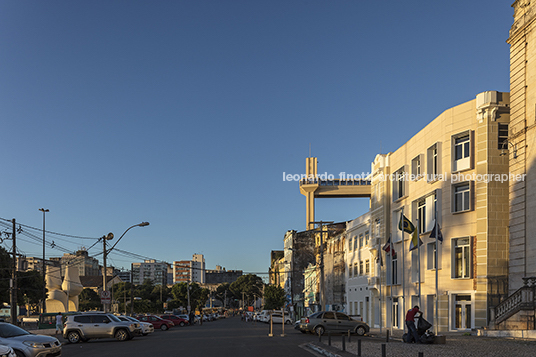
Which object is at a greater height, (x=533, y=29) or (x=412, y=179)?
(x=533, y=29)

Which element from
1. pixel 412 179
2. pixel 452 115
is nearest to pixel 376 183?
pixel 412 179

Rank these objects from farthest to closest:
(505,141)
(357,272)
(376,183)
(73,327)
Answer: (357,272) < (376,183) < (505,141) < (73,327)

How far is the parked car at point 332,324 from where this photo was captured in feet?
118

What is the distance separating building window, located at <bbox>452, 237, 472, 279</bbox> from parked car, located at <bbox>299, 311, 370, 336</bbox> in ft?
22.3

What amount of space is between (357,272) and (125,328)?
33.2 metres

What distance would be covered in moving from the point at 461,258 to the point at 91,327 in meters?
22.6

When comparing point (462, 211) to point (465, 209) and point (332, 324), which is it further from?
point (332, 324)

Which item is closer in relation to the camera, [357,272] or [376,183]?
[376,183]

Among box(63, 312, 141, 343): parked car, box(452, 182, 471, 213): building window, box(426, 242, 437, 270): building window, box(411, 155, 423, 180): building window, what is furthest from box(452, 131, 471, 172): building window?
box(63, 312, 141, 343): parked car

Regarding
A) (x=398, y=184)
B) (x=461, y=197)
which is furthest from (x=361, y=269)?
(x=461, y=197)

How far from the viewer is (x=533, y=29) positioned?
3119 centimetres

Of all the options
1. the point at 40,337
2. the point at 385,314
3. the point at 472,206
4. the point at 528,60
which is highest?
the point at 528,60

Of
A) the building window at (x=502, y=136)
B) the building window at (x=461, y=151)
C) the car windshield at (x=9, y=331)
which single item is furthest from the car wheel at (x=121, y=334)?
the building window at (x=502, y=136)

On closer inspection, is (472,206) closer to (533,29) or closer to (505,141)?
(505,141)
